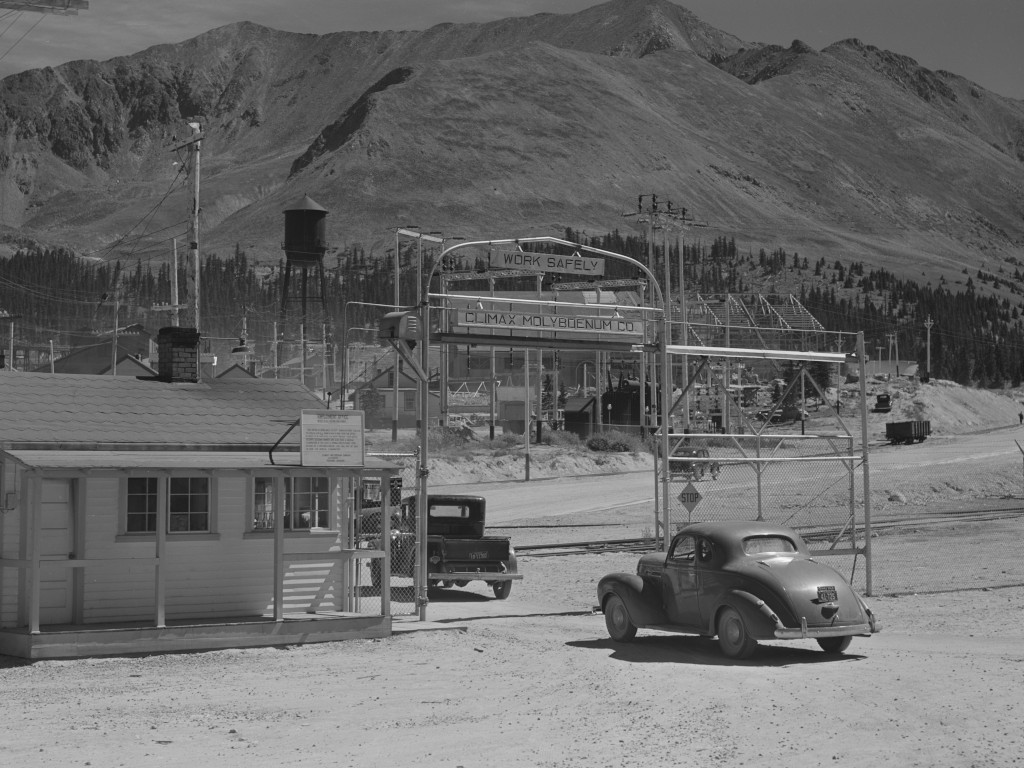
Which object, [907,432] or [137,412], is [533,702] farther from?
[907,432]

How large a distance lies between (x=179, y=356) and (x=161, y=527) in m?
5.16

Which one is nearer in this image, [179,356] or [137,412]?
[137,412]

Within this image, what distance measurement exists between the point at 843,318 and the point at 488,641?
182 meters

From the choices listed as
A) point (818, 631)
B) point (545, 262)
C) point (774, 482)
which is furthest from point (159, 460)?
point (774, 482)

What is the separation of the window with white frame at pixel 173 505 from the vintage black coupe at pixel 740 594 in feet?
19.2

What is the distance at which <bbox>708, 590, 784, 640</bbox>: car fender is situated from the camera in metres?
17.1

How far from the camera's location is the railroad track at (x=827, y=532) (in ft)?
109

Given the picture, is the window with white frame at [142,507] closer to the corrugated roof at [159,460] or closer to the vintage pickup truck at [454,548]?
the corrugated roof at [159,460]

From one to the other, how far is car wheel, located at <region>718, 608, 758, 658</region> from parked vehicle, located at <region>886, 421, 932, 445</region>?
67139 mm

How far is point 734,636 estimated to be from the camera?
1770 cm

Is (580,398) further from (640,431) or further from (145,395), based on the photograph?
(145,395)

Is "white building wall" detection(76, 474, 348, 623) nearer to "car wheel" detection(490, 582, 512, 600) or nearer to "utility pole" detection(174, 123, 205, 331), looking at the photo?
"car wheel" detection(490, 582, 512, 600)

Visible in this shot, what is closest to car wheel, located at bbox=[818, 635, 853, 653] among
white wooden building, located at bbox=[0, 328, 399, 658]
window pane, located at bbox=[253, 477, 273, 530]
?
white wooden building, located at bbox=[0, 328, 399, 658]

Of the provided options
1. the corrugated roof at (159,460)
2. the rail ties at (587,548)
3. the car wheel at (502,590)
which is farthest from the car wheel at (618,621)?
the rail ties at (587,548)
